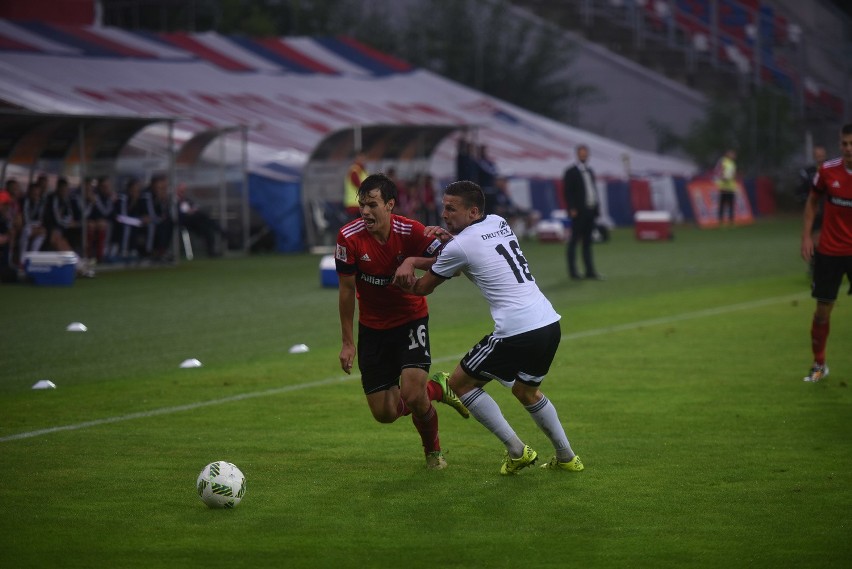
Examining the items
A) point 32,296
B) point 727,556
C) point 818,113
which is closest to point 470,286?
point 32,296

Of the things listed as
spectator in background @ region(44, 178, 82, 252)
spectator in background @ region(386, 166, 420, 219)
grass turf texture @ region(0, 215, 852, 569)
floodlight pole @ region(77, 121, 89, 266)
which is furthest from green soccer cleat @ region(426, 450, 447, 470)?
spectator in background @ region(386, 166, 420, 219)

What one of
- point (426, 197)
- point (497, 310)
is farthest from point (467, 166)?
point (497, 310)

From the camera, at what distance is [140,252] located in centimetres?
2636

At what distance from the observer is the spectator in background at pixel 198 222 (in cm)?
2872

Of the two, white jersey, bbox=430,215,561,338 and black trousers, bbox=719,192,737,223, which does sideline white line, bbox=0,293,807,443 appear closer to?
white jersey, bbox=430,215,561,338

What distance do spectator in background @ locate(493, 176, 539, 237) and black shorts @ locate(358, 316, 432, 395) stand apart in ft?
77.2

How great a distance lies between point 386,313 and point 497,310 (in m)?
0.83

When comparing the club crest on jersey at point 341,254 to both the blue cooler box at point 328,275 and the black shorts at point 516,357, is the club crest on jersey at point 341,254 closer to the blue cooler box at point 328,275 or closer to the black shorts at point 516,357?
the black shorts at point 516,357

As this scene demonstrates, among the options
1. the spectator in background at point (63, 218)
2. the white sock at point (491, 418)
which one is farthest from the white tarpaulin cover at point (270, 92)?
the white sock at point (491, 418)

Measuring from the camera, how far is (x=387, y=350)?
8.21m

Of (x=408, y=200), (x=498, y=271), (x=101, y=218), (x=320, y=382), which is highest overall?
(x=498, y=271)

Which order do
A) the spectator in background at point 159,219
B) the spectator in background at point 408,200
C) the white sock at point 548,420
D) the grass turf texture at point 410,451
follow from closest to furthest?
the grass turf texture at point 410,451
the white sock at point 548,420
the spectator in background at point 159,219
the spectator in background at point 408,200

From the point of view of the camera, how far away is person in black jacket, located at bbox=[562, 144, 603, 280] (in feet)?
71.7

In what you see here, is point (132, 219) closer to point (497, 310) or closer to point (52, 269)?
point (52, 269)
